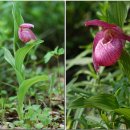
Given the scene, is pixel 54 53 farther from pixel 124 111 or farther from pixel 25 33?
pixel 124 111

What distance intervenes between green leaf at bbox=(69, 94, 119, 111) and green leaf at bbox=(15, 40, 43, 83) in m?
0.17

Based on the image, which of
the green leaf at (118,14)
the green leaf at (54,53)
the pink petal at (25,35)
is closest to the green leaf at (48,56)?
the green leaf at (54,53)

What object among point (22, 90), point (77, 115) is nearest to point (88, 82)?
point (77, 115)

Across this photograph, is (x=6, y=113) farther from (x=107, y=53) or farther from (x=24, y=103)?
(x=107, y=53)

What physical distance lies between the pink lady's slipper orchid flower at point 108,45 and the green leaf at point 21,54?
0.16 metres

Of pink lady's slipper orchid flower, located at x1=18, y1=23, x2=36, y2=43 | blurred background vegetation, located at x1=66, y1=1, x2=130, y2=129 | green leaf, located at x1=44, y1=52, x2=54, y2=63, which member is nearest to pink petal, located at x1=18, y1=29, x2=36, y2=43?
pink lady's slipper orchid flower, located at x1=18, y1=23, x2=36, y2=43

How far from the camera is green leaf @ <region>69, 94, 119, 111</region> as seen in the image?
0.92 meters

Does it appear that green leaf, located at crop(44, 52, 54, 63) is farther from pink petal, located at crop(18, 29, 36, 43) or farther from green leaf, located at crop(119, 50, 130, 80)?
green leaf, located at crop(119, 50, 130, 80)

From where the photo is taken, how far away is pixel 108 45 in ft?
2.92

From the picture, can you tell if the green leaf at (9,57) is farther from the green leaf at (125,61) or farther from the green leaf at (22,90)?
the green leaf at (125,61)

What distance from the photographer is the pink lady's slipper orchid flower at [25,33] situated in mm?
984

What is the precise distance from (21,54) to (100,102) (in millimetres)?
238

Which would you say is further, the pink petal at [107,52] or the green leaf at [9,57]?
the green leaf at [9,57]

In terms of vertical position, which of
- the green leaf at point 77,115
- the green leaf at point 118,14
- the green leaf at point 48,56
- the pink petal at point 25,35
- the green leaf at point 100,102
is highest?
the green leaf at point 118,14
